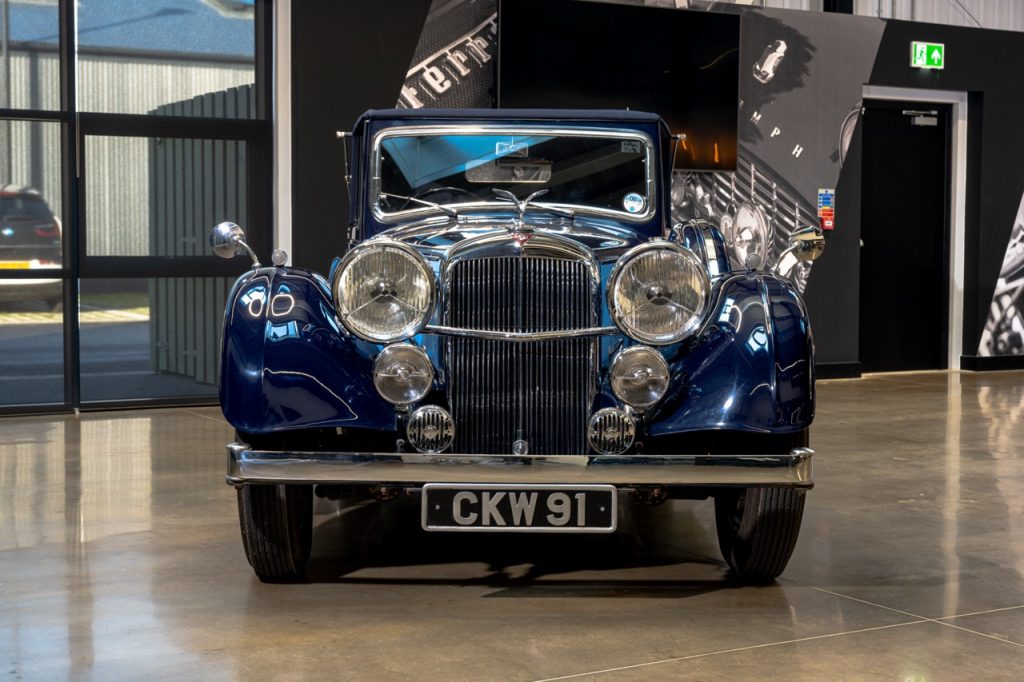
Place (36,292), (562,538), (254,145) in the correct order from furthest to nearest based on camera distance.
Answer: (254,145)
(36,292)
(562,538)

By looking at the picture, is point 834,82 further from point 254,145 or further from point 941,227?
point 254,145

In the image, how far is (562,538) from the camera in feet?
15.4

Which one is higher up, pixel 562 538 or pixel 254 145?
pixel 254 145

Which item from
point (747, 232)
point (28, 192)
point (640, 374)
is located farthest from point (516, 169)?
point (747, 232)

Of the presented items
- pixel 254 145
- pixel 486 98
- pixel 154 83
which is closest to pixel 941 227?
pixel 486 98

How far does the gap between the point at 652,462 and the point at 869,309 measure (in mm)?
8042

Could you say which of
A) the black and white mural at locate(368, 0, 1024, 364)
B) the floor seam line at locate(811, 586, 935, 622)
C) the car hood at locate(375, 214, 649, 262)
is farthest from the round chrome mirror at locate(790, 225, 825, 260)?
the black and white mural at locate(368, 0, 1024, 364)

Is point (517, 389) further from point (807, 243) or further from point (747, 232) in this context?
point (747, 232)

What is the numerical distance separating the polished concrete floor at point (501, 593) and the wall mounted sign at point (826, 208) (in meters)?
4.78

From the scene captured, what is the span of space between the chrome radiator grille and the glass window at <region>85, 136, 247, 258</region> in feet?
17.0

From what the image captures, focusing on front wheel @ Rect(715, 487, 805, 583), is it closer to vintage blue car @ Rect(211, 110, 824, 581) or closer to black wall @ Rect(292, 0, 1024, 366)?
vintage blue car @ Rect(211, 110, 824, 581)

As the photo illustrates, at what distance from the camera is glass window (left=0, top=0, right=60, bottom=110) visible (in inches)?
316

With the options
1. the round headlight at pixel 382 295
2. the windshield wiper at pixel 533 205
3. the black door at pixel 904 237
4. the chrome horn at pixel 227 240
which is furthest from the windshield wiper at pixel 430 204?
the black door at pixel 904 237

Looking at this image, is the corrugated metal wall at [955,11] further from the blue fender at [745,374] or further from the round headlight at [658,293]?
the round headlight at [658,293]
